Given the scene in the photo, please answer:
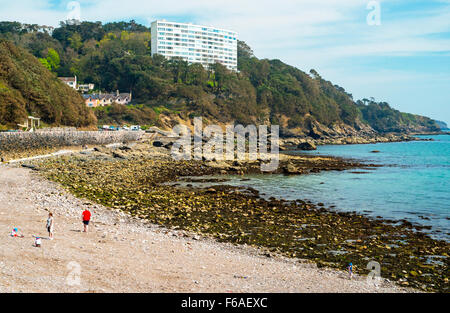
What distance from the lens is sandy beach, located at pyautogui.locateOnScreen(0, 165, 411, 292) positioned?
9781 millimetres

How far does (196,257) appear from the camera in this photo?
12.9 m

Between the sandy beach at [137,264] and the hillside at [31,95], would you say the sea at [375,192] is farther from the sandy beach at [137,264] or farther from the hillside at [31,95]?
the hillside at [31,95]

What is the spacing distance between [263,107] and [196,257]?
121 m

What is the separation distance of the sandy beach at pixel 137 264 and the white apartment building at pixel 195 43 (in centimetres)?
13782

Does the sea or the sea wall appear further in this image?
the sea wall

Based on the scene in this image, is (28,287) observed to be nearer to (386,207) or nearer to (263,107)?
(386,207)

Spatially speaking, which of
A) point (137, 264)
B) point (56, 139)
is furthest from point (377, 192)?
point (56, 139)

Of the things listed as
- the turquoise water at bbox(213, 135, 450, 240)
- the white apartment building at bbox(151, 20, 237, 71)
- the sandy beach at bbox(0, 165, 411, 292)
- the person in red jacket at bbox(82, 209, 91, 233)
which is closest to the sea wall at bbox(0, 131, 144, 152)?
the turquoise water at bbox(213, 135, 450, 240)

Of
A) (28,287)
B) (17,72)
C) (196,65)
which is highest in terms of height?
(196,65)

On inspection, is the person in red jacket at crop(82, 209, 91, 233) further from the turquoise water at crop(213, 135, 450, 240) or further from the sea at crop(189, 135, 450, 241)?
the turquoise water at crop(213, 135, 450, 240)

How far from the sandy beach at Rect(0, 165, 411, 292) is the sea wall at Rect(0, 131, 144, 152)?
2840 cm
